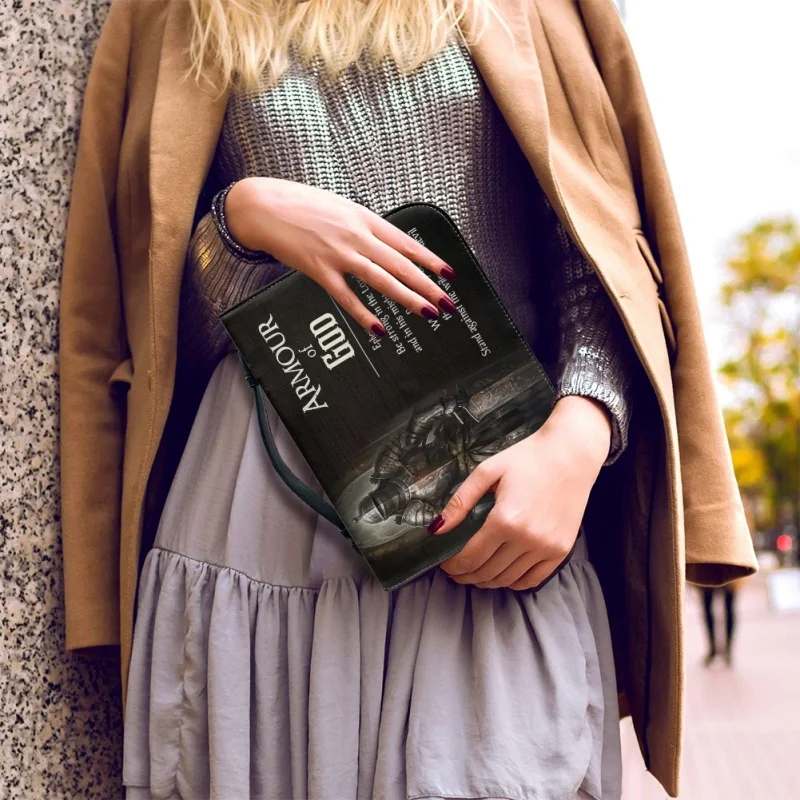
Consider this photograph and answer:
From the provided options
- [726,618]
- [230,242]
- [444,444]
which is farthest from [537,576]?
[726,618]

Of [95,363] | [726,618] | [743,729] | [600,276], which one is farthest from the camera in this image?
[726,618]

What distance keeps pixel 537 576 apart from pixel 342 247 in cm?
38

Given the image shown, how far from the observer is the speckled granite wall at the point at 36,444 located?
1120 millimetres

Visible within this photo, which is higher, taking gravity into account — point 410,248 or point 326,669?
point 410,248

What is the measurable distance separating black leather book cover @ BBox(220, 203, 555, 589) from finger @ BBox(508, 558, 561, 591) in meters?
0.11

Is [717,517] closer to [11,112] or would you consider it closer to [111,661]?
[111,661]

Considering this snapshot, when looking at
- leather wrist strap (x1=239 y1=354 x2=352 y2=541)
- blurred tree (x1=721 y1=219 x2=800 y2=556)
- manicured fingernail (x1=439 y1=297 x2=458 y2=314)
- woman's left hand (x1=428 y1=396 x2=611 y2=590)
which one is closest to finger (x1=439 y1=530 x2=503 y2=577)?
woman's left hand (x1=428 y1=396 x2=611 y2=590)

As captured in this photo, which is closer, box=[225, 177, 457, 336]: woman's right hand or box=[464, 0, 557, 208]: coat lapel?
box=[225, 177, 457, 336]: woman's right hand

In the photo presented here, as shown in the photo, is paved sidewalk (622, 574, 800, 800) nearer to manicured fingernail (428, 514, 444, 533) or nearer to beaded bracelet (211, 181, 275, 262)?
manicured fingernail (428, 514, 444, 533)

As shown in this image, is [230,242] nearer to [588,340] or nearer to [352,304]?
[352,304]

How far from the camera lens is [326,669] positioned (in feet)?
3.17

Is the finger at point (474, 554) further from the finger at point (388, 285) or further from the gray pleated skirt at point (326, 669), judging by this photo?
the finger at point (388, 285)

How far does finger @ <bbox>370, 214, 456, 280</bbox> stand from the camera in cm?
95

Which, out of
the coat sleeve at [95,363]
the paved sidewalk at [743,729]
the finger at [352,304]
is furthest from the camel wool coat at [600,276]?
the paved sidewalk at [743,729]
